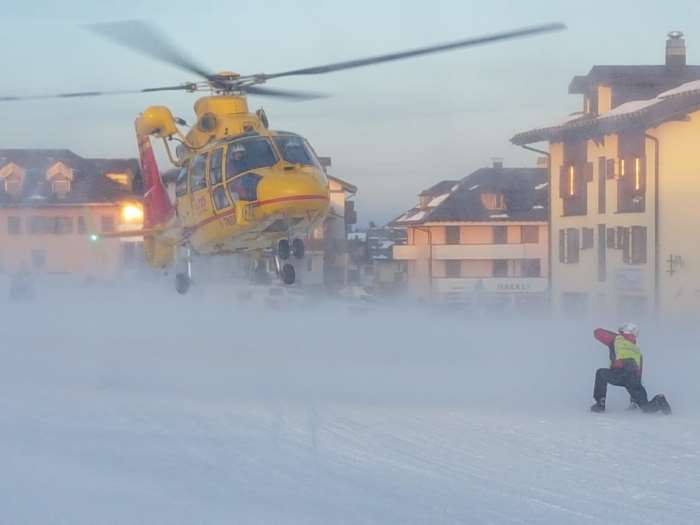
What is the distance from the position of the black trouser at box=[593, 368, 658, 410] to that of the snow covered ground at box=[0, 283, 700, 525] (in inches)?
17.1

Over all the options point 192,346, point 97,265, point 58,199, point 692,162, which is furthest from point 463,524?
point 58,199

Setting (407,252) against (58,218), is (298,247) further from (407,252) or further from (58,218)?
(58,218)

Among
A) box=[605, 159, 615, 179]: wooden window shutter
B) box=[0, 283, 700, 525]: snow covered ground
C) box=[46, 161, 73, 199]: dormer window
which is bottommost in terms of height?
box=[0, 283, 700, 525]: snow covered ground

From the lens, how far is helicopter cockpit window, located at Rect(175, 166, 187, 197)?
2030 cm

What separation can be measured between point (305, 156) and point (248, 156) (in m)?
0.88

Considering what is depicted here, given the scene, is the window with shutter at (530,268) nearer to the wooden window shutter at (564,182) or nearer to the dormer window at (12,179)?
the wooden window shutter at (564,182)

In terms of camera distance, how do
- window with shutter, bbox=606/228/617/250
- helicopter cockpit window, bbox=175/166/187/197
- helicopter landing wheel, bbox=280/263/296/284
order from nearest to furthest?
helicopter landing wheel, bbox=280/263/296/284
helicopter cockpit window, bbox=175/166/187/197
window with shutter, bbox=606/228/617/250

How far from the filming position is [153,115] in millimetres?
20391

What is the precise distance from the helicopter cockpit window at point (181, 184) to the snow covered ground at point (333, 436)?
10.2 ft

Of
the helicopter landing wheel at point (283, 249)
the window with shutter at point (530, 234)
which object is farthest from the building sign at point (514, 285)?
the helicopter landing wheel at point (283, 249)

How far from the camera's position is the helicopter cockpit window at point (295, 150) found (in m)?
18.2

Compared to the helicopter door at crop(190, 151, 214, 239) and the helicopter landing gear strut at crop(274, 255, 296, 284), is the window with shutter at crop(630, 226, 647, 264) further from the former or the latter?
the helicopter door at crop(190, 151, 214, 239)

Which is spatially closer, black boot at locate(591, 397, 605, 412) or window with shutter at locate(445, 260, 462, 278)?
black boot at locate(591, 397, 605, 412)

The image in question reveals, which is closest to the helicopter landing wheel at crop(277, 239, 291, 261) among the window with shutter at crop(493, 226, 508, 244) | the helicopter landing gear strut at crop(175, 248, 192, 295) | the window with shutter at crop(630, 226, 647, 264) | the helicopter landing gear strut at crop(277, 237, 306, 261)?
the helicopter landing gear strut at crop(277, 237, 306, 261)
